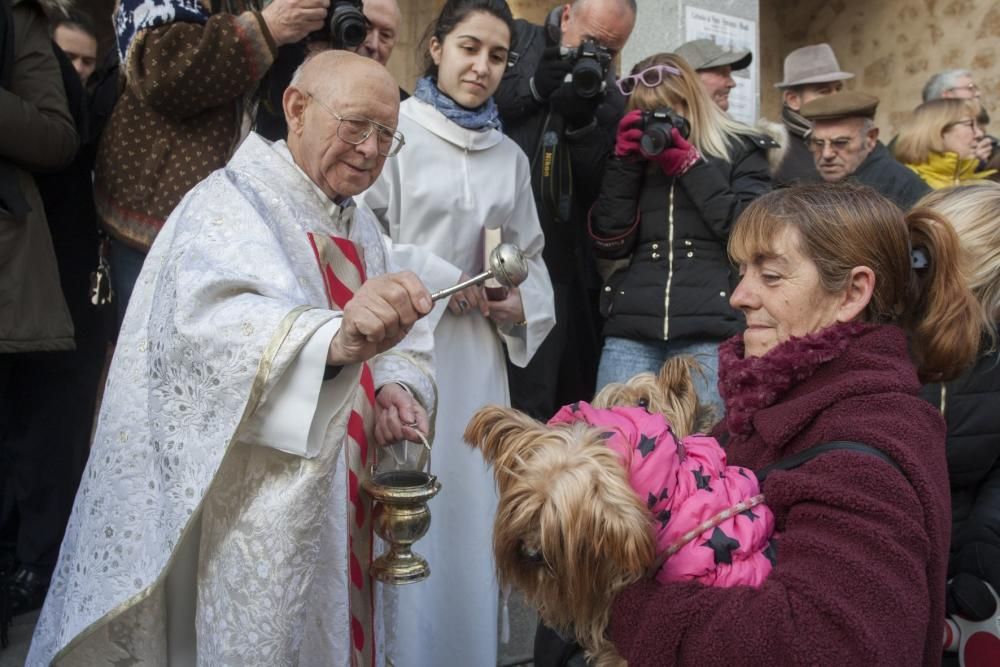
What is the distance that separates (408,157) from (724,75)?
187 centimetres

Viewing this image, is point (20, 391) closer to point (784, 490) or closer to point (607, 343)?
point (607, 343)

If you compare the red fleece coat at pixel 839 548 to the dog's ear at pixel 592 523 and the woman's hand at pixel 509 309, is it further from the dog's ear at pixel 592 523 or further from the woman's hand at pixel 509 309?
the woman's hand at pixel 509 309

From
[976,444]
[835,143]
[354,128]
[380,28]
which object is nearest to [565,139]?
[380,28]

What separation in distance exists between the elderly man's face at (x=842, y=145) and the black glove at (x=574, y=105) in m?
1.33

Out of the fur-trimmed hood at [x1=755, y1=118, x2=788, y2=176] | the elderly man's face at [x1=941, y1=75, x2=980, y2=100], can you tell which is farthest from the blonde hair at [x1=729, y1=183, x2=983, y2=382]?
the elderly man's face at [x1=941, y1=75, x2=980, y2=100]

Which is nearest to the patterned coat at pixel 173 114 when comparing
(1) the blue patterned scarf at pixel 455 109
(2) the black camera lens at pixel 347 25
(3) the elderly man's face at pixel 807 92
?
(2) the black camera lens at pixel 347 25

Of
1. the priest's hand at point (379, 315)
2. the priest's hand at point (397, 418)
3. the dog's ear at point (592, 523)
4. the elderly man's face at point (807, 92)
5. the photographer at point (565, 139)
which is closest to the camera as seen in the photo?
the dog's ear at point (592, 523)

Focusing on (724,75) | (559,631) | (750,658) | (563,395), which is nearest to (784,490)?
(750,658)

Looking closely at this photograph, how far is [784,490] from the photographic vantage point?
157cm

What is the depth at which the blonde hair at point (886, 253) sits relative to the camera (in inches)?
70.6

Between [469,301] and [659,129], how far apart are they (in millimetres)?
973

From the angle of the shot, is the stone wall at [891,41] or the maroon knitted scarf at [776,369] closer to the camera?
the maroon knitted scarf at [776,369]

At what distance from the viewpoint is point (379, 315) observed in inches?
66.9

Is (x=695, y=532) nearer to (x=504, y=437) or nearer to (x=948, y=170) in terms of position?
(x=504, y=437)
